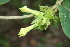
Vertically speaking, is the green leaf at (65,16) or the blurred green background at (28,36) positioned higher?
the blurred green background at (28,36)

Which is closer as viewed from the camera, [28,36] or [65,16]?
[65,16]

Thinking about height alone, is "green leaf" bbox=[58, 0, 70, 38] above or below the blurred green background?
below

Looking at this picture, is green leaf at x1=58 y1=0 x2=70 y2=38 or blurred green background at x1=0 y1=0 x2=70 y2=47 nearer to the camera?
green leaf at x1=58 y1=0 x2=70 y2=38

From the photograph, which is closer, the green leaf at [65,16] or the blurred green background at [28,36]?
the green leaf at [65,16]

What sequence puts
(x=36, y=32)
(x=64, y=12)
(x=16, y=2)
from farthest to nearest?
1. (x=36, y=32)
2. (x=16, y=2)
3. (x=64, y=12)

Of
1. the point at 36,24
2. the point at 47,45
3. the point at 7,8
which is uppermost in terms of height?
A: the point at 7,8

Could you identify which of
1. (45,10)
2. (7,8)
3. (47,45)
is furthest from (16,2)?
(45,10)

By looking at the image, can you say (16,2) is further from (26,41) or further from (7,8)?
(26,41)

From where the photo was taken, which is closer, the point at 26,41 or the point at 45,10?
the point at 45,10
